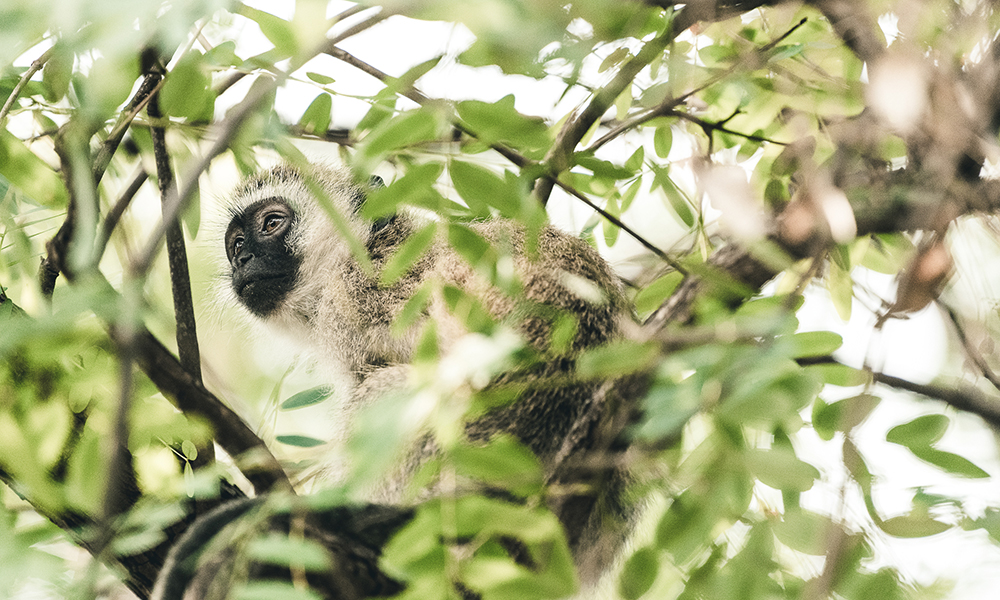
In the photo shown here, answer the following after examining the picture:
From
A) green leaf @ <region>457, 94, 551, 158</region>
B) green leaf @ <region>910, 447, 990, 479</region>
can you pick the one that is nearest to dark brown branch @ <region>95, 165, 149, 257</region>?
green leaf @ <region>457, 94, 551, 158</region>

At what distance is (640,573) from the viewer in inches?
44.3

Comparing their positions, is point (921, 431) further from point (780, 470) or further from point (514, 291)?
point (514, 291)

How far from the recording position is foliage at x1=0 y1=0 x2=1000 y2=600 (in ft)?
2.82

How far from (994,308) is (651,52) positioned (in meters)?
0.68

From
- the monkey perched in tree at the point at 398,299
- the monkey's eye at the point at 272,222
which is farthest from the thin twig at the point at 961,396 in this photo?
the monkey's eye at the point at 272,222

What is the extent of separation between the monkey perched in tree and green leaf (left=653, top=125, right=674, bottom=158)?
1.08ft

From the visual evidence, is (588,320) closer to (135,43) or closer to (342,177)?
(135,43)

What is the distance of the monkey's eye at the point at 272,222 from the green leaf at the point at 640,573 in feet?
7.00

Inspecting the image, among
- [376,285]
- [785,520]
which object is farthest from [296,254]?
[785,520]

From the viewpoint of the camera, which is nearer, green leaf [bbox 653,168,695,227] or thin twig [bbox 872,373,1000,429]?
thin twig [bbox 872,373,1000,429]

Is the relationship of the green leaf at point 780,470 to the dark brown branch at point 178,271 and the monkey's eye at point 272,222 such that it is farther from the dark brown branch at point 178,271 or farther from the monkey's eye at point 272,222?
the monkey's eye at point 272,222

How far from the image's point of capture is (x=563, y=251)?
1950 millimetres

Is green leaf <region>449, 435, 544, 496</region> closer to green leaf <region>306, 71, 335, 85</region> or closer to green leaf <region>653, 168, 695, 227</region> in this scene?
green leaf <region>306, 71, 335, 85</region>

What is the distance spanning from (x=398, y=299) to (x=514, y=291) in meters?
1.11
